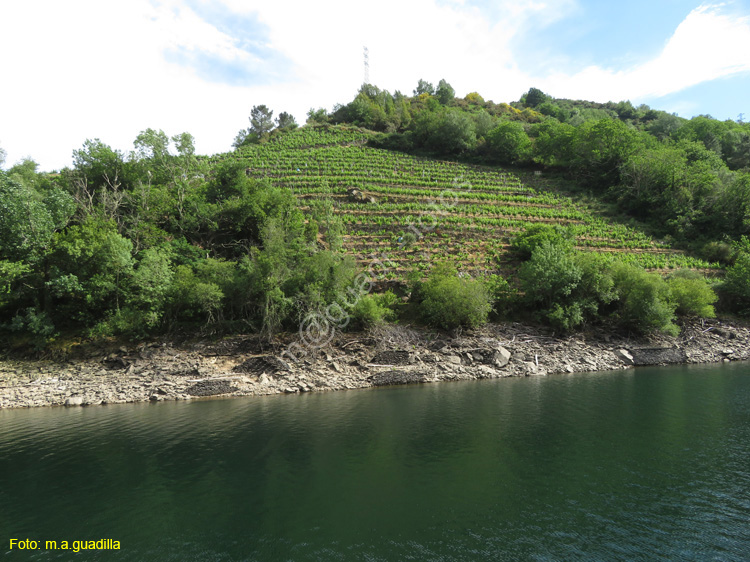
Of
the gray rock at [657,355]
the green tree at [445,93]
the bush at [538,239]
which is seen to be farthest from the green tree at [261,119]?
the gray rock at [657,355]

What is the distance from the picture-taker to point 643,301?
124 feet

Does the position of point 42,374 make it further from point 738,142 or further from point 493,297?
point 738,142

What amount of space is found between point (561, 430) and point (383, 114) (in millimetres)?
94654

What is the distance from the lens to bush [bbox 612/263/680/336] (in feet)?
123

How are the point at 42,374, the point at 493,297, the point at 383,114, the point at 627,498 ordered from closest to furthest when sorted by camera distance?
the point at 627,498 < the point at 42,374 < the point at 493,297 < the point at 383,114

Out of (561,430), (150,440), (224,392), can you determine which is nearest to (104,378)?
(224,392)

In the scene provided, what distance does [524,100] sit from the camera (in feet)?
508

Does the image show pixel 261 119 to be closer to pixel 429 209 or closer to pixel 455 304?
pixel 429 209

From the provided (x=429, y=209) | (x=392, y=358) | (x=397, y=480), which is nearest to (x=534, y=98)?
(x=429, y=209)

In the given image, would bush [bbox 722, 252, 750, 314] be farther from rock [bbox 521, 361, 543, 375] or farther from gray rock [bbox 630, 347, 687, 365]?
rock [bbox 521, 361, 543, 375]

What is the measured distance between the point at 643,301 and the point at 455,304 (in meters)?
18.7

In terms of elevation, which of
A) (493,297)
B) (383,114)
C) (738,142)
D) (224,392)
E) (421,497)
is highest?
(383,114)

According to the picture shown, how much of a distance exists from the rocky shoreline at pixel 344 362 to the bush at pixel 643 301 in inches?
71.9

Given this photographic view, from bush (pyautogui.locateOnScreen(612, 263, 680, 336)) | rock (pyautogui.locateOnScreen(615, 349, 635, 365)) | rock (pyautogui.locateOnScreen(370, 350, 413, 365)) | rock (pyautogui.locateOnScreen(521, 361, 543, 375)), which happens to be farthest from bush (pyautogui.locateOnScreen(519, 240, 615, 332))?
rock (pyautogui.locateOnScreen(370, 350, 413, 365))
